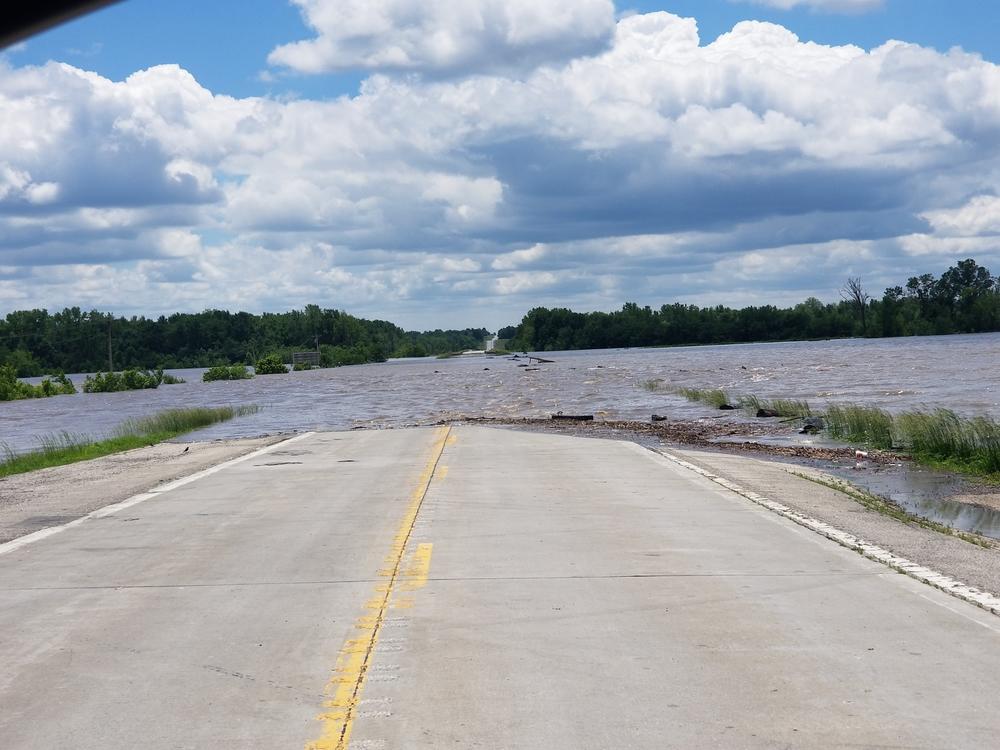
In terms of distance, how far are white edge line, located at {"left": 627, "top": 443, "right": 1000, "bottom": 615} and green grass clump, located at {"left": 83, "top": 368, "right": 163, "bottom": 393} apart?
89737mm

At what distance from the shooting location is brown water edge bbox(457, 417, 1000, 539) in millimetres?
17062

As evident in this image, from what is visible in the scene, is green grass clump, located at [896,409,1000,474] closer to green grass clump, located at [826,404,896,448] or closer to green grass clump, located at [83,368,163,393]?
green grass clump, located at [826,404,896,448]

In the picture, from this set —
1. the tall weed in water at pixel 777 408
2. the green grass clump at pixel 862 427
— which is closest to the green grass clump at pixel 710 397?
the tall weed in water at pixel 777 408

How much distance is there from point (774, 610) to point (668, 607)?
733 mm

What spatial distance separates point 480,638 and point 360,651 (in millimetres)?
772

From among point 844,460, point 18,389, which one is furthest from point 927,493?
point 18,389

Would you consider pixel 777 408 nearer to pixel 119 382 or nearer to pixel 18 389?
pixel 18 389

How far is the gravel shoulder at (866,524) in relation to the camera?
9.85 m

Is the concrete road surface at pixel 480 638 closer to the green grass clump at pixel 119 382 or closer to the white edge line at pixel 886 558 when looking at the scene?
the white edge line at pixel 886 558

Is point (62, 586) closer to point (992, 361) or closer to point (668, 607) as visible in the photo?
point (668, 607)

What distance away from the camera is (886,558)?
10.1 meters

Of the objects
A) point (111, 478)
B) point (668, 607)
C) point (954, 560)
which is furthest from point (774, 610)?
point (111, 478)

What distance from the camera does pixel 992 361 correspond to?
244 ft

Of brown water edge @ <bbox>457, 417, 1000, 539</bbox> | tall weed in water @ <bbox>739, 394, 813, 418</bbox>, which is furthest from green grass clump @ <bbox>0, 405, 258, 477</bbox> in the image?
tall weed in water @ <bbox>739, 394, 813, 418</bbox>
